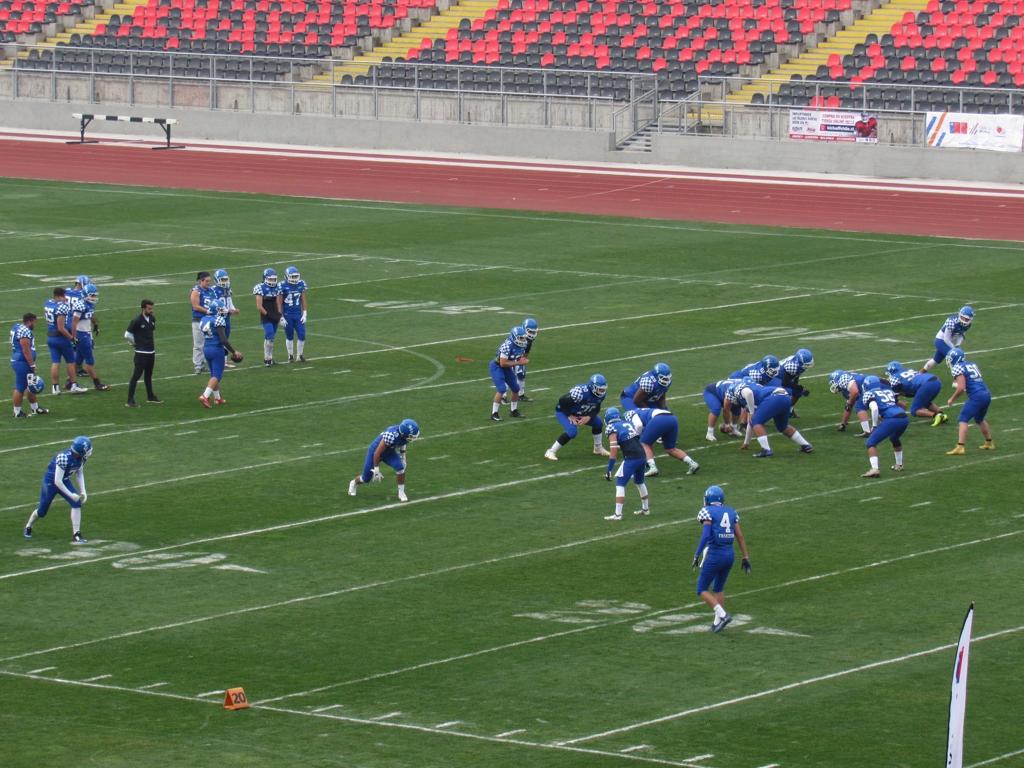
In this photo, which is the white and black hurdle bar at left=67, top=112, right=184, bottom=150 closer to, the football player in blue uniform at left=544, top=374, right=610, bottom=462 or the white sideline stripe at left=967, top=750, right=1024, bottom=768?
the football player in blue uniform at left=544, top=374, right=610, bottom=462

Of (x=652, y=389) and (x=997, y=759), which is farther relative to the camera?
(x=652, y=389)

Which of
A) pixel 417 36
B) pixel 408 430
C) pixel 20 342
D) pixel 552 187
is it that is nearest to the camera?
pixel 408 430

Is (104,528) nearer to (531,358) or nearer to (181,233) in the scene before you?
(531,358)

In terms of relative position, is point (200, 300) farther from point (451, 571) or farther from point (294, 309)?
point (451, 571)

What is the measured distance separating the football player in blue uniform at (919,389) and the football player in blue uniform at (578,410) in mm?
4155

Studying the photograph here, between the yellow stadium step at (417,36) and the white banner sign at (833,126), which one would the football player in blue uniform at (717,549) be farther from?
the yellow stadium step at (417,36)

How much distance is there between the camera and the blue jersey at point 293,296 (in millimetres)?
33888

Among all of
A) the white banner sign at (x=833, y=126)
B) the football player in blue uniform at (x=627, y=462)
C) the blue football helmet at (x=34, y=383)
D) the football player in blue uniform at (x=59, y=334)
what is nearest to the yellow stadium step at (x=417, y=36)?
the white banner sign at (x=833, y=126)

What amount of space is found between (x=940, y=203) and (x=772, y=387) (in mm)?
27445

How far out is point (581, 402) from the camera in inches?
1100

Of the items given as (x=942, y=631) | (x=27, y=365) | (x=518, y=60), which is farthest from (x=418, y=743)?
(x=518, y=60)

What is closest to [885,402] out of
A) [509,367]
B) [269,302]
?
[509,367]

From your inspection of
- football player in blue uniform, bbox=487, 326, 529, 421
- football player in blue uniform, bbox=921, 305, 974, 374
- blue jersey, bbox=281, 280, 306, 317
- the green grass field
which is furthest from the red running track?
football player in blue uniform, bbox=487, 326, 529, 421

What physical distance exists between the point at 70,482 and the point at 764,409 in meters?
9.14
